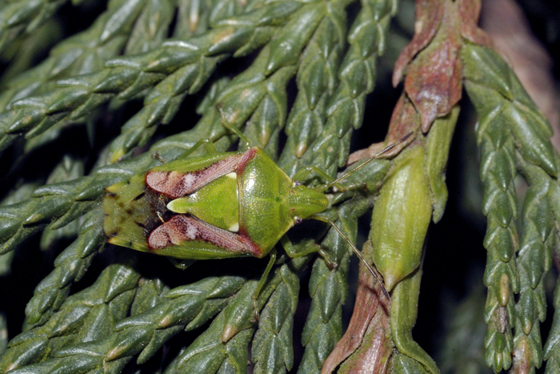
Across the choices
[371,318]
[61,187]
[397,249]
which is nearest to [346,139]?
[397,249]

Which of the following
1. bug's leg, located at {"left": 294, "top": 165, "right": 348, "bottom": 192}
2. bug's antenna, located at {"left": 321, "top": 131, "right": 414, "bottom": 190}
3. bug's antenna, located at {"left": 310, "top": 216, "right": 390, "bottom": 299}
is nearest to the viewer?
bug's antenna, located at {"left": 310, "top": 216, "right": 390, "bottom": 299}

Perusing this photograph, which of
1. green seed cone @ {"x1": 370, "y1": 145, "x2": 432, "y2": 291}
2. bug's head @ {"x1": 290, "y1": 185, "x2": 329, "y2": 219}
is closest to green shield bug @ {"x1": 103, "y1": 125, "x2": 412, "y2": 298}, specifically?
bug's head @ {"x1": 290, "y1": 185, "x2": 329, "y2": 219}

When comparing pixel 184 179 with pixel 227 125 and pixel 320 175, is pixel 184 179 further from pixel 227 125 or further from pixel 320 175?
pixel 320 175

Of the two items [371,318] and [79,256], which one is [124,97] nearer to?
[79,256]

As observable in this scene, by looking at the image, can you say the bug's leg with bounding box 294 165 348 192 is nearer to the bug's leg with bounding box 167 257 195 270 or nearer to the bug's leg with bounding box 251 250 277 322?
the bug's leg with bounding box 251 250 277 322

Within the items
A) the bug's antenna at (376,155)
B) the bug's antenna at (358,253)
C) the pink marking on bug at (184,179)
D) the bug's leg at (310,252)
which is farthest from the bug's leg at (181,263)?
the bug's antenna at (376,155)

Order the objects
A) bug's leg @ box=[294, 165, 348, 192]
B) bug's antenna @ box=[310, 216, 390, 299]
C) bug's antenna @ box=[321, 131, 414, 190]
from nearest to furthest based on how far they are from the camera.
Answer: bug's antenna @ box=[310, 216, 390, 299] < bug's antenna @ box=[321, 131, 414, 190] < bug's leg @ box=[294, 165, 348, 192]

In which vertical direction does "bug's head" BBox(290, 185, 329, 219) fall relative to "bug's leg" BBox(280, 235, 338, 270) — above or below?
above
